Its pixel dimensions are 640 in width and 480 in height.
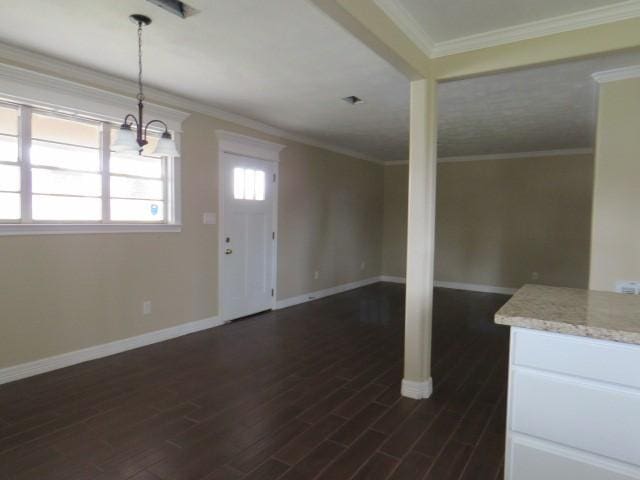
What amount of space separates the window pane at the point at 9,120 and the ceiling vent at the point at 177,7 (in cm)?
170

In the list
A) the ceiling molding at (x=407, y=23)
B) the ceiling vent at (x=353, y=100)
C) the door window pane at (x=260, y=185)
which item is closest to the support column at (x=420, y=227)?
the ceiling molding at (x=407, y=23)

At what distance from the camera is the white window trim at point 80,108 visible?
9.73 ft

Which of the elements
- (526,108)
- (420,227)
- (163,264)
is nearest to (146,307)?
(163,264)

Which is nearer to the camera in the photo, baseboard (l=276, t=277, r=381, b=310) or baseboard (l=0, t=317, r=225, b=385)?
baseboard (l=0, t=317, r=225, b=385)

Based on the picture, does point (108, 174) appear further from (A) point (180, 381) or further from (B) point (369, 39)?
(B) point (369, 39)

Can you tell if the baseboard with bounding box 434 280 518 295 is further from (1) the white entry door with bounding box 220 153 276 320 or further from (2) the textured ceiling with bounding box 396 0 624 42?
(2) the textured ceiling with bounding box 396 0 624 42

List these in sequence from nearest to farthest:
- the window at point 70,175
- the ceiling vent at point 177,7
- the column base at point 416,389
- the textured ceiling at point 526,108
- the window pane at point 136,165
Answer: the ceiling vent at point 177,7 → the column base at point 416,389 → the window at point 70,175 → the textured ceiling at point 526,108 → the window pane at point 136,165

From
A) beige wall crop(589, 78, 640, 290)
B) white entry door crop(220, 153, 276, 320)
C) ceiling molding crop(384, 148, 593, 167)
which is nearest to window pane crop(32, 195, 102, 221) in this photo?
white entry door crop(220, 153, 276, 320)

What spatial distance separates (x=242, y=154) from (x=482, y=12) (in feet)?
10.6

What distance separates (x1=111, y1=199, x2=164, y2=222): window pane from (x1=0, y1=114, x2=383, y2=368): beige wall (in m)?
0.18

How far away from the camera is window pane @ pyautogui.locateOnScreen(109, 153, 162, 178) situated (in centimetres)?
368

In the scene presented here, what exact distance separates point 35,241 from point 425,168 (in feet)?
10.2

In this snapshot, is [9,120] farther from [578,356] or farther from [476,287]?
[476,287]

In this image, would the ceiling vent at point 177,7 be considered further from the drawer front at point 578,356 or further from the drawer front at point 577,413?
the drawer front at point 577,413
